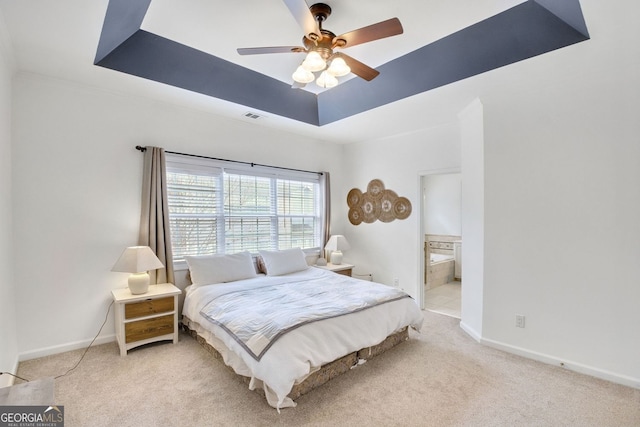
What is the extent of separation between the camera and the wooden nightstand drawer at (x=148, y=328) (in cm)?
287

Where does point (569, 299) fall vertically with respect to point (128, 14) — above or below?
below

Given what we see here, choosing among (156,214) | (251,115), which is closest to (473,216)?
(251,115)

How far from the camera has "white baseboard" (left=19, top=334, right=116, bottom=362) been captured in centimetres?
275

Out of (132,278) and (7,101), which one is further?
(132,278)

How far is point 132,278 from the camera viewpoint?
2941mm

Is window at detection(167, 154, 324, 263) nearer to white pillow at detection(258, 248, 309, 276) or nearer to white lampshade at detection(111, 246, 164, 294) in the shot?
white pillow at detection(258, 248, 309, 276)

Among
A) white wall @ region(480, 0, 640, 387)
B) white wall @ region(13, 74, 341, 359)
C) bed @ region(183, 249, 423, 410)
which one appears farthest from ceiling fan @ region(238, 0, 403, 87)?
white wall @ region(13, 74, 341, 359)

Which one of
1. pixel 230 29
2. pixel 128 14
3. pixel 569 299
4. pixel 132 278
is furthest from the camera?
pixel 132 278

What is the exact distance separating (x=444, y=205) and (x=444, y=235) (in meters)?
0.68

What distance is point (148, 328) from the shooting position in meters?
2.97

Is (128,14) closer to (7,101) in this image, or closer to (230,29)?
(230,29)

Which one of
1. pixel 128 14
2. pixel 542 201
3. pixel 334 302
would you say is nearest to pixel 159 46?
pixel 128 14

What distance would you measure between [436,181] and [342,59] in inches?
217

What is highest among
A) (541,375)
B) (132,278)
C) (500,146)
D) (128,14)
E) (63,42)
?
(128,14)
